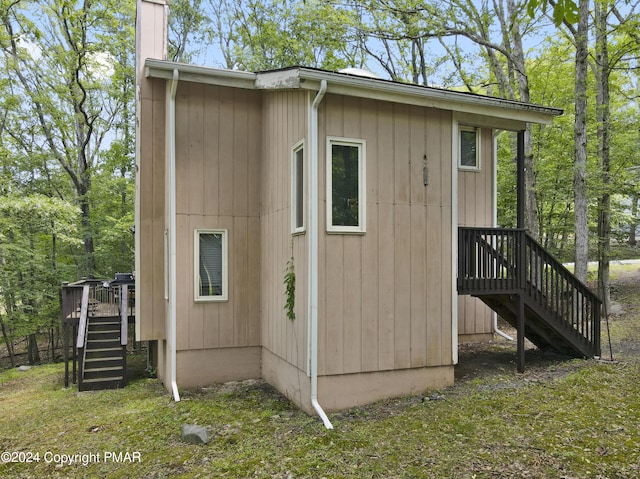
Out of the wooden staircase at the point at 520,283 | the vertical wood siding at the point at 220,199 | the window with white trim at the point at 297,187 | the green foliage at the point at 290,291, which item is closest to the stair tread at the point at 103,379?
the vertical wood siding at the point at 220,199

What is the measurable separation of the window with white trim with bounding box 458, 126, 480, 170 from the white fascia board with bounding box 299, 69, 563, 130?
1167 mm

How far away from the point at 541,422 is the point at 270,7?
69.3ft

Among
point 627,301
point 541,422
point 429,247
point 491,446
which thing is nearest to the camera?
point 491,446

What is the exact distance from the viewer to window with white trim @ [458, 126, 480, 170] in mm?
8734

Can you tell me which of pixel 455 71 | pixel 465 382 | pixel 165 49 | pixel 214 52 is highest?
pixel 214 52

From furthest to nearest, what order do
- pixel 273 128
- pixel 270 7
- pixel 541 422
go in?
pixel 270 7 → pixel 273 128 → pixel 541 422

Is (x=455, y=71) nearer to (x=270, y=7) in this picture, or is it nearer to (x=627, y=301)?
(x=270, y=7)

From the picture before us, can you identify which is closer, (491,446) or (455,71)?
(491,446)

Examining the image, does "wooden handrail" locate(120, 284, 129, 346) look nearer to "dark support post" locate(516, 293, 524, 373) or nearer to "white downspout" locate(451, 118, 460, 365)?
"white downspout" locate(451, 118, 460, 365)

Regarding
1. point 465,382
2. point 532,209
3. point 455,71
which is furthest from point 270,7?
point 465,382

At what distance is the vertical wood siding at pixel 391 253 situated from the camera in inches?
235

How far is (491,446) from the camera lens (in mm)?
4484

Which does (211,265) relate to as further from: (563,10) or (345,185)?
(563,10)

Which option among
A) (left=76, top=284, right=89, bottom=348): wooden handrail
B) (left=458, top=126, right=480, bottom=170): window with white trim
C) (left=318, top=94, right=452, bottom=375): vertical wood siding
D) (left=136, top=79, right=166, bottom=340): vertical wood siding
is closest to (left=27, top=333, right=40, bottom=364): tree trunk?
(left=76, top=284, right=89, bottom=348): wooden handrail
